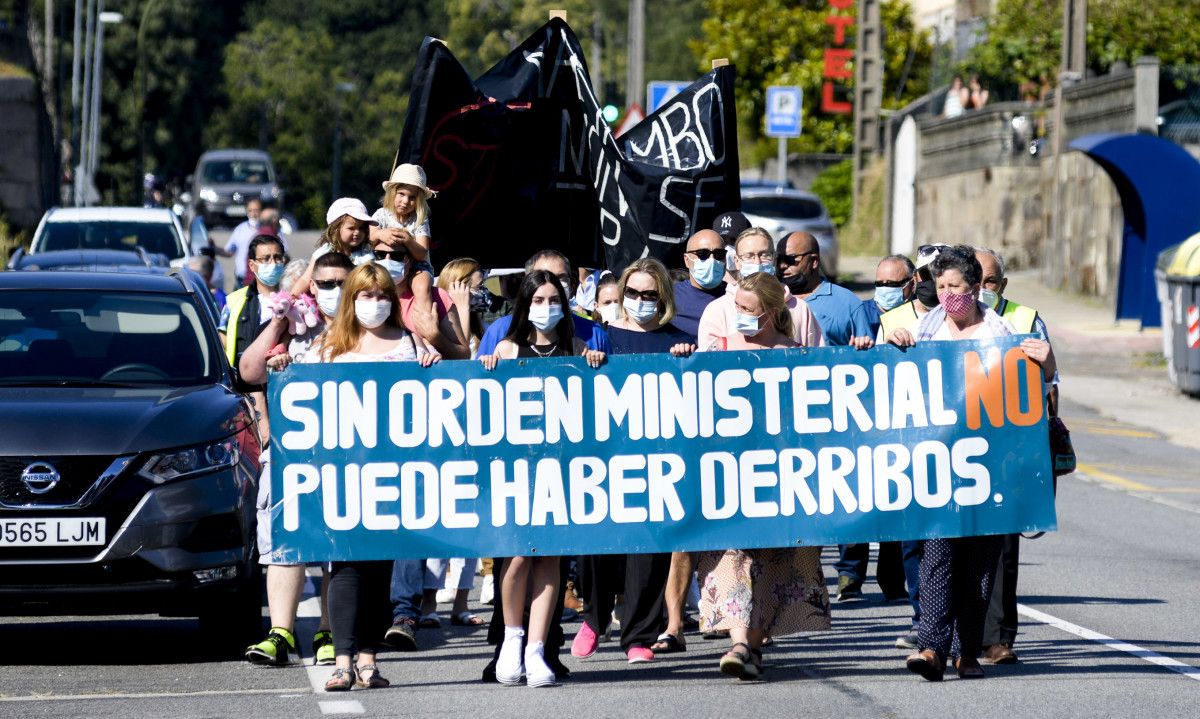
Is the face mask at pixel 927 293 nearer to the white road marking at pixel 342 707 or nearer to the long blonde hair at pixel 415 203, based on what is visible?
the long blonde hair at pixel 415 203

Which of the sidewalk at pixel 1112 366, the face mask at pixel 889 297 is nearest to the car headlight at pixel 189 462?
the face mask at pixel 889 297

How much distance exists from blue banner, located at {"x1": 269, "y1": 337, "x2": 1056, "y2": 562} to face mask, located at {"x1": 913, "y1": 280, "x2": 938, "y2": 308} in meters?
1.18

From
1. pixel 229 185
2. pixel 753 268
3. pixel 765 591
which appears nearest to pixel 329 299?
pixel 753 268

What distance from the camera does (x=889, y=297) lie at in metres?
11.2

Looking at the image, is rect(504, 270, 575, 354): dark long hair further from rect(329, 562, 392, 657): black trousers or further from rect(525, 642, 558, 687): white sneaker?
rect(525, 642, 558, 687): white sneaker

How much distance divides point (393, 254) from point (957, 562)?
2800mm

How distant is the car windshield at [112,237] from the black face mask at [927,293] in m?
12.0

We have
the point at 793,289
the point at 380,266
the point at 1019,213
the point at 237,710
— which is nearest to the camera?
the point at 237,710

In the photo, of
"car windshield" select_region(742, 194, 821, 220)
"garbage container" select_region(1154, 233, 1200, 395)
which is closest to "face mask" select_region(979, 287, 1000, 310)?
"garbage container" select_region(1154, 233, 1200, 395)

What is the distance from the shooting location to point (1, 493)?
862 centimetres

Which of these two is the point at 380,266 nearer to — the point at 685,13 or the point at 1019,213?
the point at 1019,213

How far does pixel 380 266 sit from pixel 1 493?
1.80m

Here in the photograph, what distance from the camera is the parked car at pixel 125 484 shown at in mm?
8648

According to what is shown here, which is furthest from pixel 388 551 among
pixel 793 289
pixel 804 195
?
pixel 804 195
